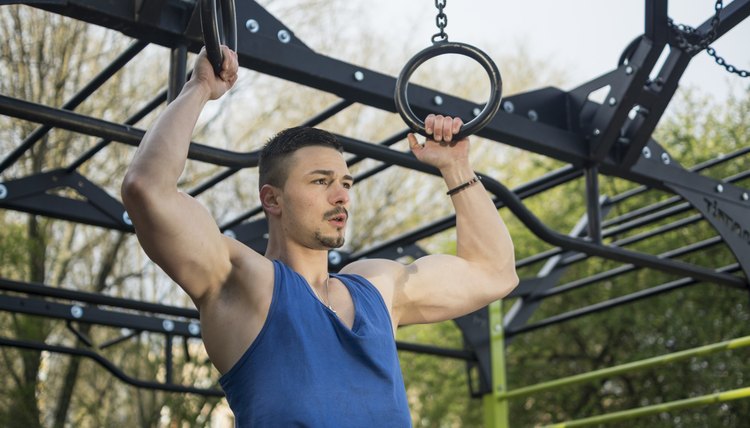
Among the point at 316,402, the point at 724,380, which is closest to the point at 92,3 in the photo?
the point at 316,402

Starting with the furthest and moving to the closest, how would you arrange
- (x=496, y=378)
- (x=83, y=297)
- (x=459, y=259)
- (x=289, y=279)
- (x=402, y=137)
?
(x=496, y=378), (x=83, y=297), (x=402, y=137), (x=459, y=259), (x=289, y=279)

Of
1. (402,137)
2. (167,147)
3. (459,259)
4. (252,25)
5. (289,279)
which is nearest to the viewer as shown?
(167,147)

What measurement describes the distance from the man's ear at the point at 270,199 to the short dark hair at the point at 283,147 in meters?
0.01

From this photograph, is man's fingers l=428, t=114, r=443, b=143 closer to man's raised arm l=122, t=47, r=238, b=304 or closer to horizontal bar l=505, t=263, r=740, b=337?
man's raised arm l=122, t=47, r=238, b=304

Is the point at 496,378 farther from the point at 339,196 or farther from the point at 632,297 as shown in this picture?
the point at 339,196

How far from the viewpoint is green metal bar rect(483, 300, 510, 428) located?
508 centimetres

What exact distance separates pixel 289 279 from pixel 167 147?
1.26ft

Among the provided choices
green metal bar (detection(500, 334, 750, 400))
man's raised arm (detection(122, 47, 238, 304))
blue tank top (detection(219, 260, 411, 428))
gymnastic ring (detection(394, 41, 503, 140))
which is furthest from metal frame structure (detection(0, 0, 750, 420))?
blue tank top (detection(219, 260, 411, 428))

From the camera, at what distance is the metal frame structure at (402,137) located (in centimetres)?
299

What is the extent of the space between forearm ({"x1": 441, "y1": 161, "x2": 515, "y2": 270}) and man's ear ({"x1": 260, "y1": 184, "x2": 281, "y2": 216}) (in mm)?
408

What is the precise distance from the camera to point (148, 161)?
1768 millimetres

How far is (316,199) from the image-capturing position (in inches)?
82.7

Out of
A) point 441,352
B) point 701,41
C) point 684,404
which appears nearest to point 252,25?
point 701,41

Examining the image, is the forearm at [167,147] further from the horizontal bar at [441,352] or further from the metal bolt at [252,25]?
the horizontal bar at [441,352]
